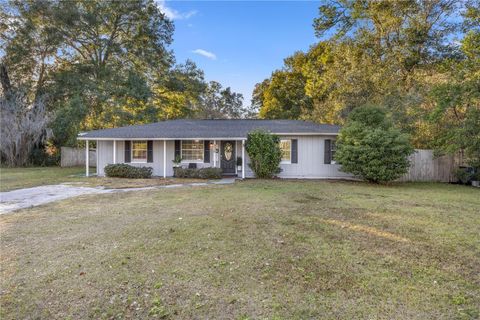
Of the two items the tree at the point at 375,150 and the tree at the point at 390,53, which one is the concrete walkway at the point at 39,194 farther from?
the tree at the point at 390,53

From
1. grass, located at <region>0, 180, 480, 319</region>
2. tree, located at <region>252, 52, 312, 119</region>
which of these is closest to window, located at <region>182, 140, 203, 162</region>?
grass, located at <region>0, 180, 480, 319</region>

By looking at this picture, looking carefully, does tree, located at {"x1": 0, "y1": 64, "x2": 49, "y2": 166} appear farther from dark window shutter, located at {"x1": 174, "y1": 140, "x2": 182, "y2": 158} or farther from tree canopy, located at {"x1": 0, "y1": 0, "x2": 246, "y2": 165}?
dark window shutter, located at {"x1": 174, "y1": 140, "x2": 182, "y2": 158}

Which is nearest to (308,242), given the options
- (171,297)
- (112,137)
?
(171,297)

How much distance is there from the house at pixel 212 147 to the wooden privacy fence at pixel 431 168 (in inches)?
141

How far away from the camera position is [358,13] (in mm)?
18281

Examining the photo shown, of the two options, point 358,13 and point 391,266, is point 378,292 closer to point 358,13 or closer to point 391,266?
point 391,266

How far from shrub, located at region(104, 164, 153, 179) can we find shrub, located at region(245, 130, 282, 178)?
534 centimetres

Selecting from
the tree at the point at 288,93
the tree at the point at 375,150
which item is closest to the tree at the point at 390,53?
the tree at the point at 375,150

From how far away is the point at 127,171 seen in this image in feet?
49.1

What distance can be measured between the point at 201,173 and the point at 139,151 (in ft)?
12.9

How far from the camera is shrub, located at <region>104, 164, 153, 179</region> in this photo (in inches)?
591

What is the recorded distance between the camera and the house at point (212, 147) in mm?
15094

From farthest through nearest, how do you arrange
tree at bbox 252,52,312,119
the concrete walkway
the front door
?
tree at bbox 252,52,312,119, the front door, the concrete walkway

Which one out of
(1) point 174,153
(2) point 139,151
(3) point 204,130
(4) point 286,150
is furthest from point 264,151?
(2) point 139,151
